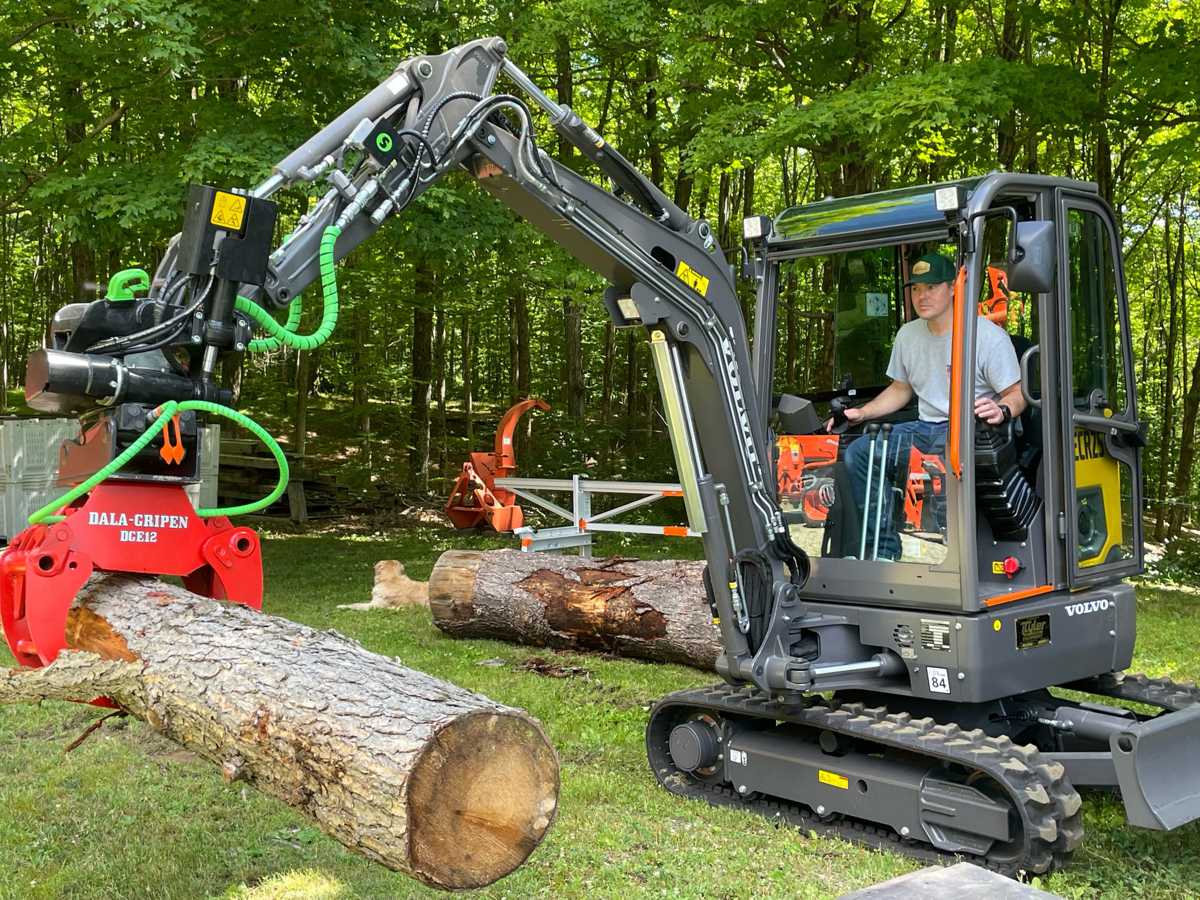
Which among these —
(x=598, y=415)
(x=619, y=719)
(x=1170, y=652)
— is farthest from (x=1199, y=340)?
(x=619, y=719)

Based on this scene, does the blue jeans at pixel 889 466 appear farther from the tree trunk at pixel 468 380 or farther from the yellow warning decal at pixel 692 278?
the tree trunk at pixel 468 380

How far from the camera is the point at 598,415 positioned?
2592 centimetres

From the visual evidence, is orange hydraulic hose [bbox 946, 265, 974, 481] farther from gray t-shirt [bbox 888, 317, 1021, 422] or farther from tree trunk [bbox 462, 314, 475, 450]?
tree trunk [bbox 462, 314, 475, 450]

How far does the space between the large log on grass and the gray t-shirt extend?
8.99 feet

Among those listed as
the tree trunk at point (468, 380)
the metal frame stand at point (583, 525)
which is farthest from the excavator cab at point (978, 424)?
the tree trunk at point (468, 380)

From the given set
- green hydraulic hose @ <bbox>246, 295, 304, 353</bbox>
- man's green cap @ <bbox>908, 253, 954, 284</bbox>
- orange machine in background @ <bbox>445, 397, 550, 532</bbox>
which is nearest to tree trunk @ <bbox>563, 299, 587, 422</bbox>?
orange machine in background @ <bbox>445, 397, 550, 532</bbox>

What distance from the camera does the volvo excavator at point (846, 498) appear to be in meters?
4.14

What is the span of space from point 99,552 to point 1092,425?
168 inches

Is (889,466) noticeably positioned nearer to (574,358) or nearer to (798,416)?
(798,416)

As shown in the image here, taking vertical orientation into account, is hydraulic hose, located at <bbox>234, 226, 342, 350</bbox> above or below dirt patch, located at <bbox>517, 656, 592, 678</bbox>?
above

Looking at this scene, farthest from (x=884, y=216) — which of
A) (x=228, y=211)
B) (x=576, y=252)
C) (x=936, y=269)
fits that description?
(x=228, y=211)

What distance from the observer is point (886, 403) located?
5.52m

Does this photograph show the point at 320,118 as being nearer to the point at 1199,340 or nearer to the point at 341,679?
the point at 341,679

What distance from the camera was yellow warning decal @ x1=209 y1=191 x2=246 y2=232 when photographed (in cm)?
371
